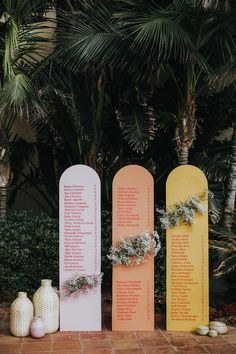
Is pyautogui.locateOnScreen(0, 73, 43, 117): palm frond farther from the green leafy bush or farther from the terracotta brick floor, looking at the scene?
the terracotta brick floor

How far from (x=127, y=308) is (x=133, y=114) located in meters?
2.96

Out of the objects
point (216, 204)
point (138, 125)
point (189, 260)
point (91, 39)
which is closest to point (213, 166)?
point (216, 204)

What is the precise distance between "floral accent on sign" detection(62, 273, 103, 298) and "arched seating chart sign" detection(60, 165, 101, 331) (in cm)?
5

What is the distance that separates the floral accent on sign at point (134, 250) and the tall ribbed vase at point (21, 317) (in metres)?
1.09

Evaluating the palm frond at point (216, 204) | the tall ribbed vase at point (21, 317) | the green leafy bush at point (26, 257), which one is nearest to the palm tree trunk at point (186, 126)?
the palm frond at point (216, 204)

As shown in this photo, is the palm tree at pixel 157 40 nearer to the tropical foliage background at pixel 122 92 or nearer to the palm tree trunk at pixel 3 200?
the tropical foliage background at pixel 122 92

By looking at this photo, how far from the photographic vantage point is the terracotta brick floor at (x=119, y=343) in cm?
491

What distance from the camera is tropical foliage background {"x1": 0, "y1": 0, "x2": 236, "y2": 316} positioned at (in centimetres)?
598

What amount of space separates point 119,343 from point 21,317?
1160mm

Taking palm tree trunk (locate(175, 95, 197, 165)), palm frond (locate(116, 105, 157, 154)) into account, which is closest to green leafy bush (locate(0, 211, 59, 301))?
palm frond (locate(116, 105, 157, 154))

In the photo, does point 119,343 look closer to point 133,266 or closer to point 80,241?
point 133,266

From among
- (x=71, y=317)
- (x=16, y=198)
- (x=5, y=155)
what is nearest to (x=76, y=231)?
(x=71, y=317)

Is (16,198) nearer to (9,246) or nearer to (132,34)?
(9,246)

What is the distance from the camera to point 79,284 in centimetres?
535
